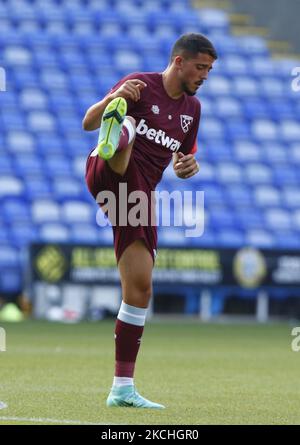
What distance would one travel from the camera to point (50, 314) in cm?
1534

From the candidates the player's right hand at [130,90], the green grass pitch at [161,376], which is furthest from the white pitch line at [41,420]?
the player's right hand at [130,90]

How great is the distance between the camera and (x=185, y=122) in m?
5.97

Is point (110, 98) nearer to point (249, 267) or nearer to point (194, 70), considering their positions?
point (194, 70)

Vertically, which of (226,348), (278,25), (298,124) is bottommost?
(226,348)

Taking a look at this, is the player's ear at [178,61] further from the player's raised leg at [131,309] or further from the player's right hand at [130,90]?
the player's raised leg at [131,309]

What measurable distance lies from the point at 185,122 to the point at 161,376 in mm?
2159

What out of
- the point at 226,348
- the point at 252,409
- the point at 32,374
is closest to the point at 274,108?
the point at 226,348

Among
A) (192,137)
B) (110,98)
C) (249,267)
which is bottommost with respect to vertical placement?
(249,267)

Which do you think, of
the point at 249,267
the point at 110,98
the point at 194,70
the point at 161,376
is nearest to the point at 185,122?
the point at 194,70

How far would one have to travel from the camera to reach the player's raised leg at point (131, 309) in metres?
5.62

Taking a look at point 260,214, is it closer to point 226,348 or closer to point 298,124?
point 298,124

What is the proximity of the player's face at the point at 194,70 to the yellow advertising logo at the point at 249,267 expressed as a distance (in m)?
10.1

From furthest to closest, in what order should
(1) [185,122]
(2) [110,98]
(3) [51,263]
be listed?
(3) [51,263] < (1) [185,122] < (2) [110,98]
